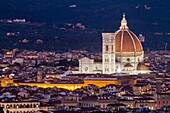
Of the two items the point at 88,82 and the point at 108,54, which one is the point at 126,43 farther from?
the point at 88,82

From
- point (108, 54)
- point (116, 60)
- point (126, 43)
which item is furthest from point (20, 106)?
point (126, 43)

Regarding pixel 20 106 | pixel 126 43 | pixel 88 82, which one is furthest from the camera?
pixel 126 43

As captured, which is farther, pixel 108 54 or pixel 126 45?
pixel 126 45

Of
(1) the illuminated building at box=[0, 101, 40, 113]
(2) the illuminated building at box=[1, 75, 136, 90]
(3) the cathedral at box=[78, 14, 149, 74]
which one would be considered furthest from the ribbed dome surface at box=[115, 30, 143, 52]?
(1) the illuminated building at box=[0, 101, 40, 113]

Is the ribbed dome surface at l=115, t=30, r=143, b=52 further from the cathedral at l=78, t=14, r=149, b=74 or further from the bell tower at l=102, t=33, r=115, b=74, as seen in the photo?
the bell tower at l=102, t=33, r=115, b=74

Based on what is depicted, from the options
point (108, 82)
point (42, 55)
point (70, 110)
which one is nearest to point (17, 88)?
point (108, 82)

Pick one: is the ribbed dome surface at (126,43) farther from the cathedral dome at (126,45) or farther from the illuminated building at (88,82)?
the illuminated building at (88,82)

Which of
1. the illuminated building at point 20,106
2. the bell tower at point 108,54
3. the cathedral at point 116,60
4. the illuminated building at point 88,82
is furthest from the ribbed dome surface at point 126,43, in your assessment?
the illuminated building at point 20,106

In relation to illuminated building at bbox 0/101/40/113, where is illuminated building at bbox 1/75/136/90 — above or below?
above
